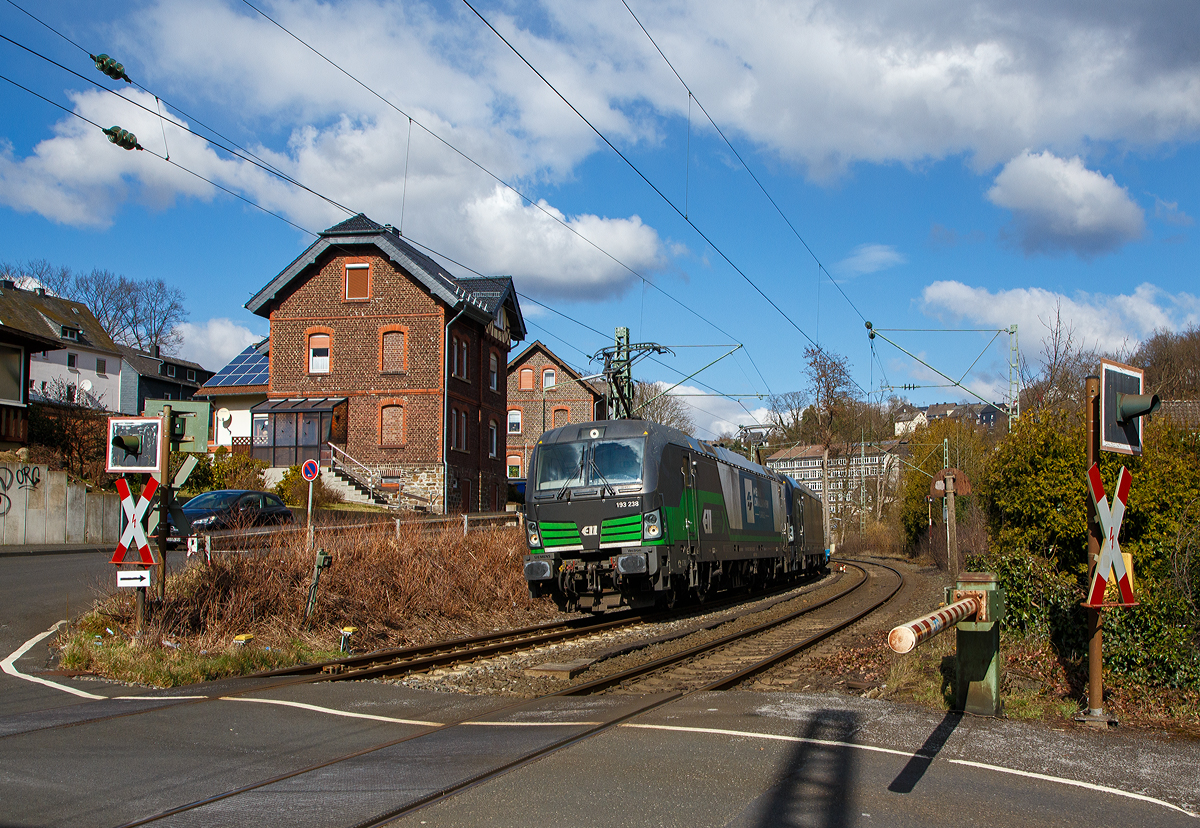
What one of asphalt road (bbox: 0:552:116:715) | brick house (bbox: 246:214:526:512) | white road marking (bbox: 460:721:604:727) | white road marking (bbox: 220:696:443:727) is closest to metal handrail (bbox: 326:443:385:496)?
brick house (bbox: 246:214:526:512)

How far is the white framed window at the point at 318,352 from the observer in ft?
124

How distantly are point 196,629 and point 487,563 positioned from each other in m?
7.18

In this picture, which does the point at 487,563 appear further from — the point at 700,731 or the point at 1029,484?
the point at 700,731

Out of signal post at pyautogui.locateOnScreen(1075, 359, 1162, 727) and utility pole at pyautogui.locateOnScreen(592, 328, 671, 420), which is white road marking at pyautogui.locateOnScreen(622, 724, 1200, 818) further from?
utility pole at pyautogui.locateOnScreen(592, 328, 671, 420)

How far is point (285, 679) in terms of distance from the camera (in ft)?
33.3

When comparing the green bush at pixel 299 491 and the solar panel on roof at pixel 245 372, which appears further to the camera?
the solar panel on roof at pixel 245 372

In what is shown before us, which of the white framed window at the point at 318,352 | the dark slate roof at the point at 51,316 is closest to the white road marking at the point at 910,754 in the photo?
the white framed window at the point at 318,352

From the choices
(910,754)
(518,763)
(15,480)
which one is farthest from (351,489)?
(910,754)

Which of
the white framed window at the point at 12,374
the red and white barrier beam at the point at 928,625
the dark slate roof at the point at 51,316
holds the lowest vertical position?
the red and white barrier beam at the point at 928,625

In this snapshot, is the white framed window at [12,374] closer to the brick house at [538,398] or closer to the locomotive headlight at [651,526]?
the locomotive headlight at [651,526]

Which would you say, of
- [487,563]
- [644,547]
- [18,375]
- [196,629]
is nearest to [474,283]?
[18,375]

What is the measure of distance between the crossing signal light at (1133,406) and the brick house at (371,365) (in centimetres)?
2967

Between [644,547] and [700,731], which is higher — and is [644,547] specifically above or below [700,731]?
above

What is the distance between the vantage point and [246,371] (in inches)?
1772
